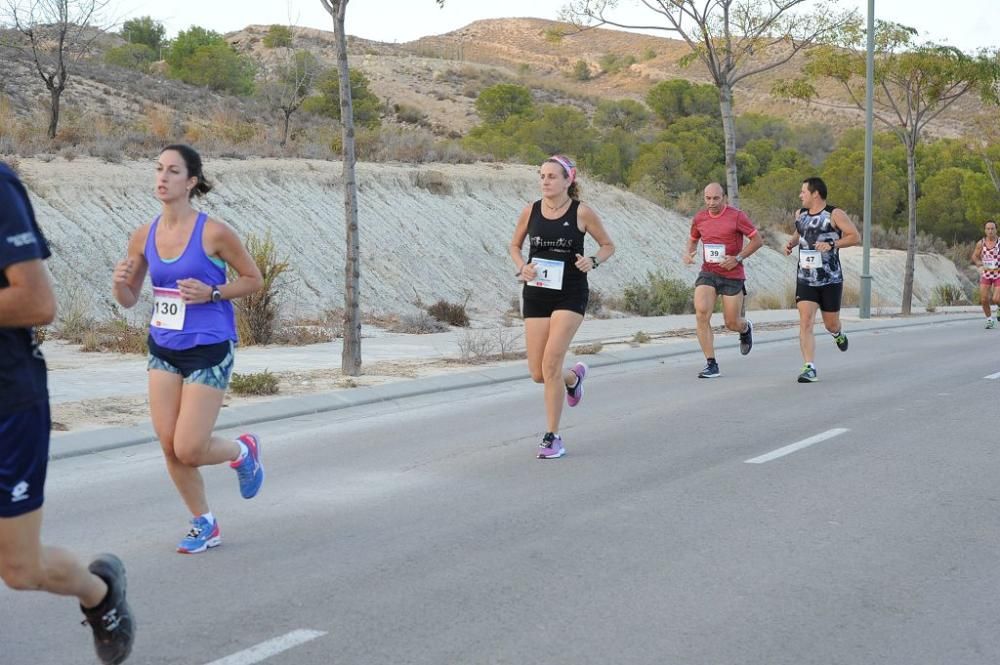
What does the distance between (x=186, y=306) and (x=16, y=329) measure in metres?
2.31

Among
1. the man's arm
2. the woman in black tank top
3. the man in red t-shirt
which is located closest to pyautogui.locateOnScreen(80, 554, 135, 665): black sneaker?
the man's arm

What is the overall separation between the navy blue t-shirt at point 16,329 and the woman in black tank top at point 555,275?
5.46 meters

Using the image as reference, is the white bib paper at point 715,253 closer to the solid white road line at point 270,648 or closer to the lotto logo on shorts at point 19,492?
the solid white road line at point 270,648

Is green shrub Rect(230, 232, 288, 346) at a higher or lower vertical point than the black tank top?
lower

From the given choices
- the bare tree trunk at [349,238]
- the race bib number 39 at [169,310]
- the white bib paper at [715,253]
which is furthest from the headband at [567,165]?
the bare tree trunk at [349,238]

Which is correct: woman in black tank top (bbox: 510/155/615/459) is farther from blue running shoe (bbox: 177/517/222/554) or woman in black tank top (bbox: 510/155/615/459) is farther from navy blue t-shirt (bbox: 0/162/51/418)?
navy blue t-shirt (bbox: 0/162/51/418)

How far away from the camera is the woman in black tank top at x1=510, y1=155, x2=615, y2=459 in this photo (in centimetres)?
919

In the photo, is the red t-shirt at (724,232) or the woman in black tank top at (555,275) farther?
the red t-shirt at (724,232)

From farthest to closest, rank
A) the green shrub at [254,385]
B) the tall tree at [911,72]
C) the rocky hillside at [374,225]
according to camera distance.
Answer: the tall tree at [911,72]
the rocky hillside at [374,225]
the green shrub at [254,385]

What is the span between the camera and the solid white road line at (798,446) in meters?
9.35

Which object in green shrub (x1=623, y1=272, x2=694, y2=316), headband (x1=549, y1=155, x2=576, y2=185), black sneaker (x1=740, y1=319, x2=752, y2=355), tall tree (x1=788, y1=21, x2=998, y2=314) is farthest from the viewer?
tall tree (x1=788, y1=21, x2=998, y2=314)

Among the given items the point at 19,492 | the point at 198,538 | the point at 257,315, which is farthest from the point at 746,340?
the point at 19,492

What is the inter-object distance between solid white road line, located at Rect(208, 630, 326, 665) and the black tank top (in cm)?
450

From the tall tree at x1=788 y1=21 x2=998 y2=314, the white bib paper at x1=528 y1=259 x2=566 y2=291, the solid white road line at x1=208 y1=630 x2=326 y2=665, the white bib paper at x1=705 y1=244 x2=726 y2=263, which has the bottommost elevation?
the solid white road line at x1=208 y1=630 x2=326 y2=665
